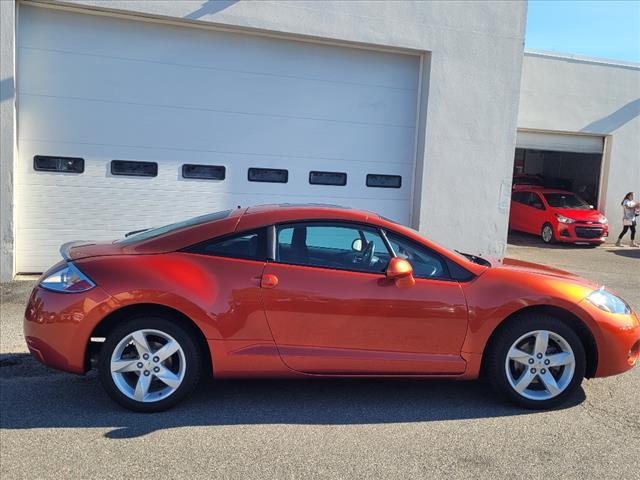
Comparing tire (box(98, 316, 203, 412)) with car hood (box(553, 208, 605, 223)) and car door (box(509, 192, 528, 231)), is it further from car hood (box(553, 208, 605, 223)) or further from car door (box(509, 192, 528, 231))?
car door (box(509, 192, 528, 231))

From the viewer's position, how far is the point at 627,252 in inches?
573

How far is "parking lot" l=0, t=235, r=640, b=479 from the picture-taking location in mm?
3512

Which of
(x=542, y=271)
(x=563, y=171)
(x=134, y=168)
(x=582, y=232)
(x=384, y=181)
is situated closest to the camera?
(x=542, y=271)

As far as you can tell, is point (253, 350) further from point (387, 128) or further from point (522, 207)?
point (522, 207)

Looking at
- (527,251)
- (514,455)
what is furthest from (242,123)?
(527,251)

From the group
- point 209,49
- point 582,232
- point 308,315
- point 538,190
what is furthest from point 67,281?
point 538,190

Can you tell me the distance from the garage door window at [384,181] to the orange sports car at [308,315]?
516cm

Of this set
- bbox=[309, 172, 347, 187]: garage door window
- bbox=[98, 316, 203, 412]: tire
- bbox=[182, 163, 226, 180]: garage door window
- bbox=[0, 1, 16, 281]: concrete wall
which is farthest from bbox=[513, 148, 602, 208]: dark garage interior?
bbox=[98, 316, 203, 412]: tire

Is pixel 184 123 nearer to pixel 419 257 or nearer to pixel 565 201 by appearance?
pixel 419 257

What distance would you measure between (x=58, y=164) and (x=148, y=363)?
16.5 feet

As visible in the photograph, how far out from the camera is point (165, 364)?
166 inches

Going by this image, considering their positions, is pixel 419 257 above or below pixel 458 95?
below

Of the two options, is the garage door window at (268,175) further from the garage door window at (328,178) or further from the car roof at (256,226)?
the car roof at (256,226)

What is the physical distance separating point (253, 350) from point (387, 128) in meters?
6.15
